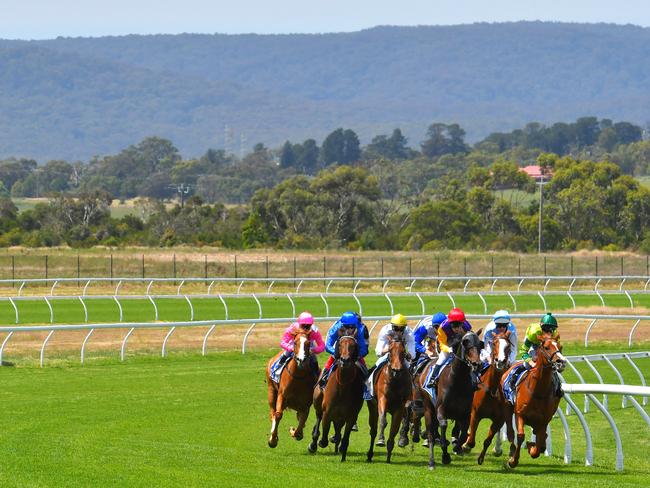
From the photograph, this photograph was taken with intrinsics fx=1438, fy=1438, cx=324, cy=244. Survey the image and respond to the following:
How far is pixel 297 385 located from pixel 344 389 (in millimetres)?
744

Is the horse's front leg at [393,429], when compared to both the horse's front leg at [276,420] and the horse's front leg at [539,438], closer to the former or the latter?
the horse's front leg at [276,420]

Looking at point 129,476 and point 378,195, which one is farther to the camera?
point 378,195

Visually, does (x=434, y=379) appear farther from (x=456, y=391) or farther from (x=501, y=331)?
(x=501, y=331)

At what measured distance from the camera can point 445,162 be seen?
182 metres

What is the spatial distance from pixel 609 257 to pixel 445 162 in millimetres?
116287

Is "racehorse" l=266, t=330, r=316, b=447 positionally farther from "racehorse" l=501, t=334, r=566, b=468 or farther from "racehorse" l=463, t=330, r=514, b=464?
"racehorse" l=501, t=334, r=566, b=468

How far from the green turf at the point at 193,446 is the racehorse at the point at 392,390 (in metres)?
0.35

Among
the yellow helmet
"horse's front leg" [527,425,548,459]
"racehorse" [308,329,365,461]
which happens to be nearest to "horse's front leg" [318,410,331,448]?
"racehorse" [308,329,365,461]

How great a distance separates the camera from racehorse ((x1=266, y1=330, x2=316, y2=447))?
46.3ft

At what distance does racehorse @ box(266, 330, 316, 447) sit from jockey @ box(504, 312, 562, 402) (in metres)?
1.96

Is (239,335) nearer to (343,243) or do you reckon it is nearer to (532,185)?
(343,243)

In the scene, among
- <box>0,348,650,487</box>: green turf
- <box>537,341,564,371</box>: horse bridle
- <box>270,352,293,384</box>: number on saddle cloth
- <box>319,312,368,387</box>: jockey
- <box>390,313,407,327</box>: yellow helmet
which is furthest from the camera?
<box>270,352,293,384</box>: number on saddle cloth

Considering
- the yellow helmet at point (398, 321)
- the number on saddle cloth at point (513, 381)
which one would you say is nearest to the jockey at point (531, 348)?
the number on saddle cloth at point (513, 381)

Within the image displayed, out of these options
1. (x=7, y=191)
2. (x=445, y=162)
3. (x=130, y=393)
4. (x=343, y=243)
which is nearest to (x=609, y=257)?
(x=343, y=243)
